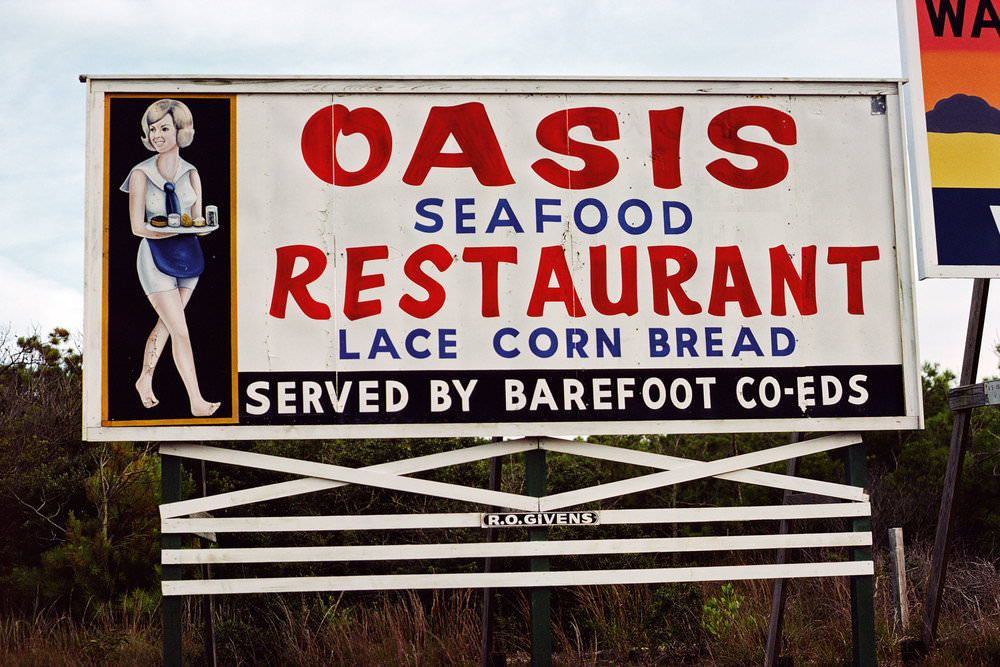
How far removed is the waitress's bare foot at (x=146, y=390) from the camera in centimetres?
663

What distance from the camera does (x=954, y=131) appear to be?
→ 7.74 meters

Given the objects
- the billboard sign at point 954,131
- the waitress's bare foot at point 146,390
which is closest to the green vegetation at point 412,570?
the waitress's bare foot at point 146,390

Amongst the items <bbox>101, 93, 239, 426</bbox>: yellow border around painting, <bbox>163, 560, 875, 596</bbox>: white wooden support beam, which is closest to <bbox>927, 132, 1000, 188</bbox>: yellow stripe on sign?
<bbox>163, 560, 875, 596</bbox>: white wooden support beam

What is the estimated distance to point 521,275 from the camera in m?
6.96

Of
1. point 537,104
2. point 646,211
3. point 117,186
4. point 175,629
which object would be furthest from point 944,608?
point 117,186

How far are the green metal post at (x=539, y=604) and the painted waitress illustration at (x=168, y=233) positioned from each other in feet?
8.07

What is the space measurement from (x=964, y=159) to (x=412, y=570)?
7.69m

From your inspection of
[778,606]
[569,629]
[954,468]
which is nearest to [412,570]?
[569,629]

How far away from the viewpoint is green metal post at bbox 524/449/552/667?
6730mm

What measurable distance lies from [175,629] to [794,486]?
4.84 meters

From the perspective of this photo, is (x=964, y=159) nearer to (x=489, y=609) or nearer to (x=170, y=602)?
(x=489, y=609)

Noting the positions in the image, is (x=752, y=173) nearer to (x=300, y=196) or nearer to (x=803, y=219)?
(x=803, y=219)

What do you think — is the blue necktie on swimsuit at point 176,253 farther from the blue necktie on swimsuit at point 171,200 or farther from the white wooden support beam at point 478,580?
the white wooden support beam at point 478,580

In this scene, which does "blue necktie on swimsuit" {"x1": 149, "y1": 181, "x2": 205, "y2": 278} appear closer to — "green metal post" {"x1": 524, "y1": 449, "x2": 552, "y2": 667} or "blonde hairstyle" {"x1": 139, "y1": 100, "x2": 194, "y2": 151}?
"blonde hairstyle" {"x1": 139, "y1": 100, "x2": 194, "y2": 151}
